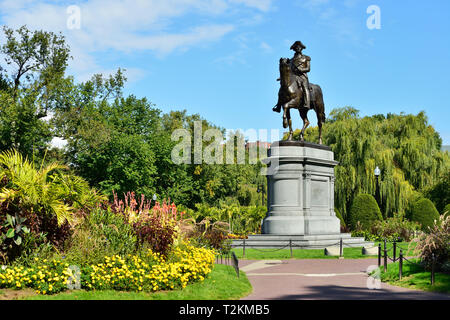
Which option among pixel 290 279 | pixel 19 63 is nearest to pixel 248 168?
pixel 19 63

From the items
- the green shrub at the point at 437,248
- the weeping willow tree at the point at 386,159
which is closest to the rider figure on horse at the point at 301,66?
the weeping willow tree at the point at 386,159

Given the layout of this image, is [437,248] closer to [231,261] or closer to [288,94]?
[231,261]

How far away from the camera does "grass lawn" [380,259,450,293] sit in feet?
42.0

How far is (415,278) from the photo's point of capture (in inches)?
548

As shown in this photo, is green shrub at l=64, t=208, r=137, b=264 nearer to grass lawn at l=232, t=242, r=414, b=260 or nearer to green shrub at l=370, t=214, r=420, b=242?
grass lawn at l=232, t=242, r=414, b=260

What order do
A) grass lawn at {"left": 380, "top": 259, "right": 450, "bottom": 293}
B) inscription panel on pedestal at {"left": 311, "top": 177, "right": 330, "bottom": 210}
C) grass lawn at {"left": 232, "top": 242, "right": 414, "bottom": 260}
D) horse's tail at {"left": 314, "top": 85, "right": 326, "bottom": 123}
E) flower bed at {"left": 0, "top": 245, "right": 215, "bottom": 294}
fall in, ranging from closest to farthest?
flower bed at {"left": 0, "top": 245, "right": 215, "bottom": 294} < grass lawn at {"left": 380, "top": 259, "right": 450, "bottom": 293} < grass lawn at {"left": 232, "top": 242, "right": 414, "bottom": 260} < inscription panel on pedestal at {"left": 311, "top": 177, "right": 330, "bottom": 210} < horse's tail at {"left": 314, "top": 85, "right": 326, "bottom": 123}

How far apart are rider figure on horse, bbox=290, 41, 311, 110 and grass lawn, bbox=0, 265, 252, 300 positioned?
1608 centimetres

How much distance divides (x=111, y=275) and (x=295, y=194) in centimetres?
1647

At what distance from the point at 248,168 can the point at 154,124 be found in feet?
43.3

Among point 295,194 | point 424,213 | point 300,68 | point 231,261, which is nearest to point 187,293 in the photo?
point 231,261

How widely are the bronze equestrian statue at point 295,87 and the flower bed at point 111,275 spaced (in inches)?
625

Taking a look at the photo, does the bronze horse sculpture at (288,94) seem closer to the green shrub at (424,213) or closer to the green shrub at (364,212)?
the green shrub at (364,212)

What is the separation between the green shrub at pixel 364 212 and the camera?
114ft

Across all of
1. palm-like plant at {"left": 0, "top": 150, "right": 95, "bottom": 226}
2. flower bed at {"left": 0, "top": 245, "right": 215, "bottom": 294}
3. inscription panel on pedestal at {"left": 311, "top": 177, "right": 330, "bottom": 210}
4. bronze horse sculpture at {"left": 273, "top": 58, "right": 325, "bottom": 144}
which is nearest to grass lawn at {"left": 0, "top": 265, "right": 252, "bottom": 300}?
flower bed at {"left": 0, "top": 245, "right": 215, "bottom": 294}
